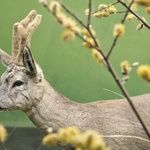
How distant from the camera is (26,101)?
7.12 feet

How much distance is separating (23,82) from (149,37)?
149cm

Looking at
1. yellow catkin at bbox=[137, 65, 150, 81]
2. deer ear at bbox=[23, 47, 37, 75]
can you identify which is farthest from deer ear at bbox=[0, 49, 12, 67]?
yellow catkin at bbox=[137, 65, 150, 81]

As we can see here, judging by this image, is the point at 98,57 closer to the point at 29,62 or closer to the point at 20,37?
the point at 29,62

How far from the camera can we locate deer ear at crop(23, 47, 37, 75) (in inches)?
80.0

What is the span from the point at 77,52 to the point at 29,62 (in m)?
1.52

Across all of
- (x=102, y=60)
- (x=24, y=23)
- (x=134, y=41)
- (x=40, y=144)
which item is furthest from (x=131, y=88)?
(x=102, y=60)

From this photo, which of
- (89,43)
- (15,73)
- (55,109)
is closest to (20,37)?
(15,73)

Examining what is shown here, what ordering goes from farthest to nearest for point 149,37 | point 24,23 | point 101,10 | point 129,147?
point 149,37, point 24,23, point 129,147, point 101,10

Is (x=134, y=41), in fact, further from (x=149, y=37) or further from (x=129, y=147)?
(x=129, y=147)

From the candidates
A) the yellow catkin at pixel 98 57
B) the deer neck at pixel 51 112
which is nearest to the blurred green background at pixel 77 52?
the deer neck at pixel 51 112

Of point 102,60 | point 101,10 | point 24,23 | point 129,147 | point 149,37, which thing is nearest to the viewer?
point 102,60

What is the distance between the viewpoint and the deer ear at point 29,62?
2032 millimetres

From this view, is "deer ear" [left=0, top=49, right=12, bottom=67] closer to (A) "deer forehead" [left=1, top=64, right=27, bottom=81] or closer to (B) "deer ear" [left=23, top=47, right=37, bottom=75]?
(A) "deer forehead" [left=1, top=64, right=27, bottom=81]

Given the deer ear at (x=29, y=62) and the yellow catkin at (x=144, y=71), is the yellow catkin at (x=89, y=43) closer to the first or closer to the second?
the yellow catkin at (x=144, y=71)
